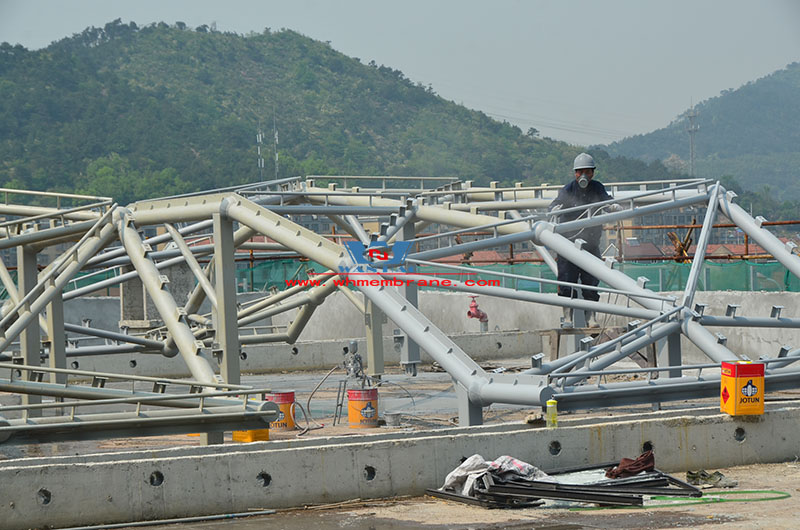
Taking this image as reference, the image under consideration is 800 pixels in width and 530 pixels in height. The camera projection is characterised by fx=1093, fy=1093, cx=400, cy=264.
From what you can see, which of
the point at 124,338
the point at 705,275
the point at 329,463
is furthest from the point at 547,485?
the point at 705,275

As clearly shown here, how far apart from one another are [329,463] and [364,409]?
22.1 ft

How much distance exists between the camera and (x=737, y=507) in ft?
35.5

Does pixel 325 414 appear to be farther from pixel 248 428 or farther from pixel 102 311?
pixel 102 311

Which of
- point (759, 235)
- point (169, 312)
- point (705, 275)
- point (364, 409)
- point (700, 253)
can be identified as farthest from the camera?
point (705, 275)

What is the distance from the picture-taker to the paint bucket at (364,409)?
1847 cm

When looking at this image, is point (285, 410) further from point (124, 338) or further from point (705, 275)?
point (705, 275)

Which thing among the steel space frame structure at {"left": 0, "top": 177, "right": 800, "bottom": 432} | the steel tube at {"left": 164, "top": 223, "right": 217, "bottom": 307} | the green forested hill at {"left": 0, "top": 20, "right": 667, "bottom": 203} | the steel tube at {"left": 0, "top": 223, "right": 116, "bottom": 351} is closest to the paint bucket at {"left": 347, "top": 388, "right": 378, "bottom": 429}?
the steel space frame structure at {"left": 0, "top": 177, "right": 800, "bottom": 432}

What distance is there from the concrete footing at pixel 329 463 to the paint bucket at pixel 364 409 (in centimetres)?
578

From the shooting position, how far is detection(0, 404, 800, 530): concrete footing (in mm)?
10867

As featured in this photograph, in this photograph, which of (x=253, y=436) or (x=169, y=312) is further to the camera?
(x=253, y=436)

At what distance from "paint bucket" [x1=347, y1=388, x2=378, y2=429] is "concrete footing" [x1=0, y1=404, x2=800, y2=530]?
5.78 m

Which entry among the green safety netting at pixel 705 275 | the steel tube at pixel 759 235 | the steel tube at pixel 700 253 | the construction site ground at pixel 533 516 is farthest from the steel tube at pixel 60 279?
the steel tube at pixel 759 235

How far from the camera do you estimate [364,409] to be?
1847cm

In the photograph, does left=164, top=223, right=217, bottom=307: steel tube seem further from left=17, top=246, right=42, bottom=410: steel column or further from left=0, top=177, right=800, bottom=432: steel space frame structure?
left=17, top=246, right=42, bottom=410: steel column
